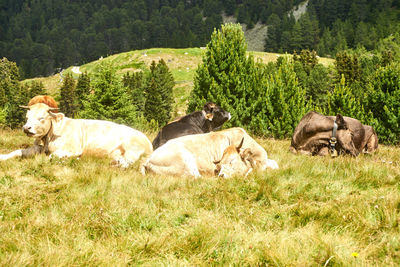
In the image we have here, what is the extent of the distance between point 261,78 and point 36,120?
21.2m

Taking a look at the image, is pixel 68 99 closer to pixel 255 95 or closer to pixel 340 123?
pixel 255 95

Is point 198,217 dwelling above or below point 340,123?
below

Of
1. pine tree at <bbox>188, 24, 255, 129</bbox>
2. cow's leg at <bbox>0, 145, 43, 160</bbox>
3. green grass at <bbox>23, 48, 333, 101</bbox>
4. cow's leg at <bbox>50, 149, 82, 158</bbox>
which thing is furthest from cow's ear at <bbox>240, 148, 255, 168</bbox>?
green grass at <bbox>23, 48, 333, 101</bbox>

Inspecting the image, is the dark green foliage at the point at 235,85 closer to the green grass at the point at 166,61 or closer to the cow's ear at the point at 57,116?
the cow's ear at the point at 57,116

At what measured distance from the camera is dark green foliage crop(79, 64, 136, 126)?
125ft

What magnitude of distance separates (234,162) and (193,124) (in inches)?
153

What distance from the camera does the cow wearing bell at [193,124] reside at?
32.5 feet

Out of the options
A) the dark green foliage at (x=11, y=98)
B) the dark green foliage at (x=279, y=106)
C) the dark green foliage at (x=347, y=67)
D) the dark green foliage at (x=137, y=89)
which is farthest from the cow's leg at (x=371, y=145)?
the dark green foliage at (x=347, y=67)

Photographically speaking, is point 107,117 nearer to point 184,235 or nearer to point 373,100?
point 373,100

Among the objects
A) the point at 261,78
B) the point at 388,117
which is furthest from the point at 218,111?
the point at 388,117

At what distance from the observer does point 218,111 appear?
436 inches

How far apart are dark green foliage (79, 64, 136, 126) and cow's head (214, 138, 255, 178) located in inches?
1284

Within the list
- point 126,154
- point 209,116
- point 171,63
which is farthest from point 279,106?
point 171,63

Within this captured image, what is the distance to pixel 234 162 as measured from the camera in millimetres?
6801
